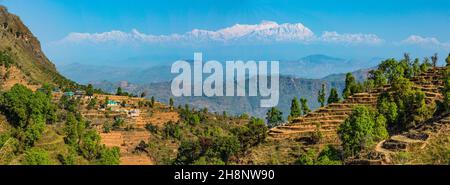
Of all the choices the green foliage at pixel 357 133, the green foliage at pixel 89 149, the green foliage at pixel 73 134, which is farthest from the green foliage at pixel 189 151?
the green foliage at pixel 357 133

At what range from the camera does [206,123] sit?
387 ft

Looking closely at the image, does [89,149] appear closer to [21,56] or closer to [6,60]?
[6,60]

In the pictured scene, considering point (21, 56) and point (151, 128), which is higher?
point (21, 56)

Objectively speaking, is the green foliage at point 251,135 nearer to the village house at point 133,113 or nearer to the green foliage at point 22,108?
the green foliage at point 22,108

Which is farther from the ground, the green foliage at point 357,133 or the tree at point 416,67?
the tree at point 416,67

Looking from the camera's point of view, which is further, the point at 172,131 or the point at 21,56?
the point at 21,56

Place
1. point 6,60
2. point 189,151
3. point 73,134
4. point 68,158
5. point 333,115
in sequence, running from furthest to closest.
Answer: point 6,60, point 333,115, point 73,134, point 189,151, point 68,158

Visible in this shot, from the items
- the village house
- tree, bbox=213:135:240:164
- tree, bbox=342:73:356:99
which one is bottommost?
tree, bbox=213:135:240:164

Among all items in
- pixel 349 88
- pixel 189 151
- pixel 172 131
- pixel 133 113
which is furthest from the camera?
pixel 133 113

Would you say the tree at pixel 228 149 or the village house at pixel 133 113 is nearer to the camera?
the tree at pixel 228 149

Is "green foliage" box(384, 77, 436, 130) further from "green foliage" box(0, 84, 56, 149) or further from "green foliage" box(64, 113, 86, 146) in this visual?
"green foliage" box(0, 84, 56, 149)

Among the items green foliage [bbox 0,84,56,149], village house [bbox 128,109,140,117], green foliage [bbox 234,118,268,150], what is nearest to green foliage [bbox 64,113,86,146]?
green foliage [bbox 0,84,56,149]

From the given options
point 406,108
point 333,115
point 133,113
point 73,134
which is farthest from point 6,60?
point 406,108
